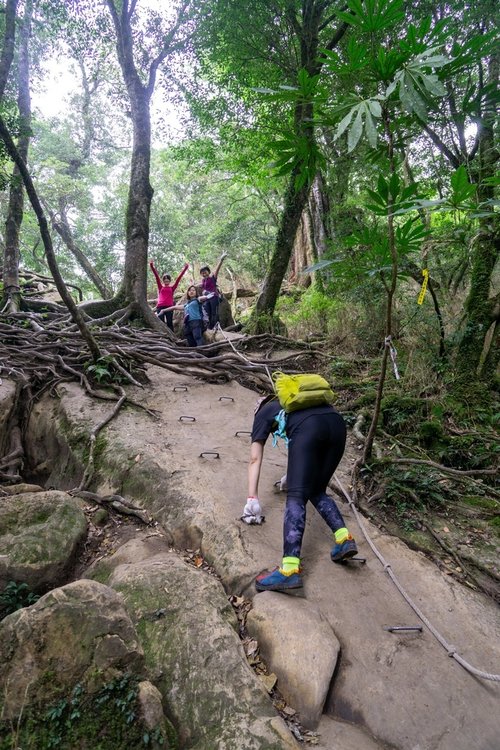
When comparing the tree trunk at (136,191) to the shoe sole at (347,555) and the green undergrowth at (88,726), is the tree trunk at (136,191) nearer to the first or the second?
the shoe sole at (347,555)

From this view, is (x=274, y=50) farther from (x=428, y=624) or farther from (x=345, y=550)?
(x=428, y=624)

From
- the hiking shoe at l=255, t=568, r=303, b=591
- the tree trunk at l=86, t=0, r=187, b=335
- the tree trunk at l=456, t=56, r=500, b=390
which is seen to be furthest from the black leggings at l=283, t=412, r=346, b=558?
the tree trunk at l=86, t=0, r=187, b=335

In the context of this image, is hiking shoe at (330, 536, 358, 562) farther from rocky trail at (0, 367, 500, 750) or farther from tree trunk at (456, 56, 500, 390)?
tree trunk at (456, 56, 500, 390)

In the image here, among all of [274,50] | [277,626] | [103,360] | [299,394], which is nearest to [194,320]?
[103,360]

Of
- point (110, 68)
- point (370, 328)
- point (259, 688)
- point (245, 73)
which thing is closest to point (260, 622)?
point (259, 688)

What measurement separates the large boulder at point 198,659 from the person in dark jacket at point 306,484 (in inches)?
17.2

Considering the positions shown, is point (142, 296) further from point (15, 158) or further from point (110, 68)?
point (110, 68)

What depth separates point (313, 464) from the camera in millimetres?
2959

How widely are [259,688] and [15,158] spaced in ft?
16.7

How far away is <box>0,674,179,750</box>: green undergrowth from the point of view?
156 centimetres

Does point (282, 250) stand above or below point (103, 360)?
above

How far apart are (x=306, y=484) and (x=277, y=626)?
36.2 inches

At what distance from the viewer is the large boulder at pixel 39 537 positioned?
2.53 meters

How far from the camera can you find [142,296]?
8.55 metres
